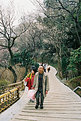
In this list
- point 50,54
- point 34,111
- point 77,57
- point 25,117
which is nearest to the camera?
point 25,117

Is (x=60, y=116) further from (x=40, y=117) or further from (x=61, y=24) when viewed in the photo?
(x=61, y=24)

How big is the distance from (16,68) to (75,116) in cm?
1617

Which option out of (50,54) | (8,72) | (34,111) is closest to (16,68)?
(8,72)

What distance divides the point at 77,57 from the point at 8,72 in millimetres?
10478

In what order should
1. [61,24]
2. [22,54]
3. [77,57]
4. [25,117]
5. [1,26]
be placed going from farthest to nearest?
1. [22,54]
2. [1,26]
3. [61,24]
4. [77,57]
5. [25,117]

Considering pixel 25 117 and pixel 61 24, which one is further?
pixel 61 24

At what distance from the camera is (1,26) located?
16.5m

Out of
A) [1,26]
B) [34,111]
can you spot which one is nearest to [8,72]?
[1,26]

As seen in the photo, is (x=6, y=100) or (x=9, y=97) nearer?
(x=6, y=100)

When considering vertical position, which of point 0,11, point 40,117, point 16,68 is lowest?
point 40,117

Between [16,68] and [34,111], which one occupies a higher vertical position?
[16,68]

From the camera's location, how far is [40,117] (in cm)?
399

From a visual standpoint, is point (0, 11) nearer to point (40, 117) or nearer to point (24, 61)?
point (24, 61)

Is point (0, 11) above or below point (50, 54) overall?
above
